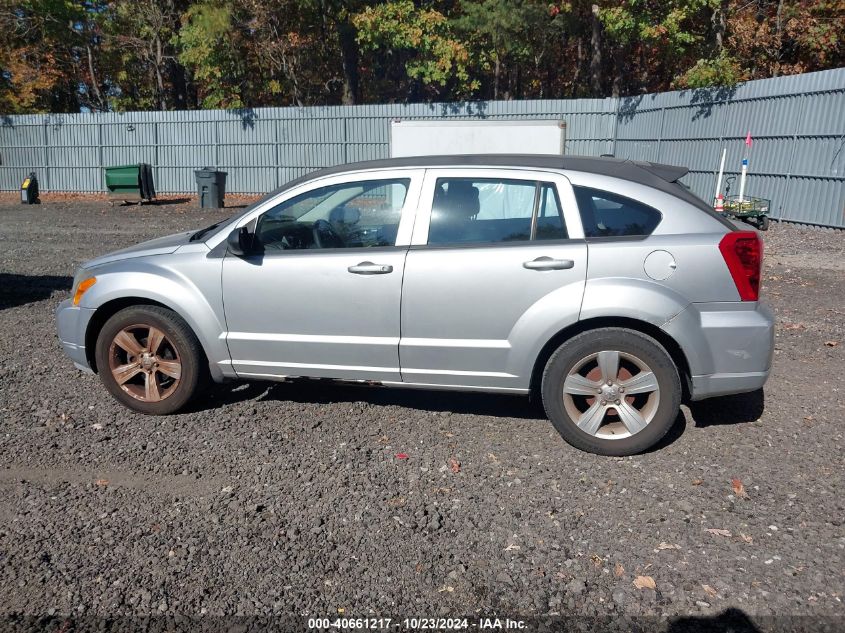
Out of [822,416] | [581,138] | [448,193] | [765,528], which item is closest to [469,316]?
[448,193]

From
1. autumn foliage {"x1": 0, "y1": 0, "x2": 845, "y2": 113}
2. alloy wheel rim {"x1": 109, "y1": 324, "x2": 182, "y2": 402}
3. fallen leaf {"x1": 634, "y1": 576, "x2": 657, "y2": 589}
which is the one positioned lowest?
fallen leaf {"x1": 634, "y1": 576, "x2": 657, "y2": 589}

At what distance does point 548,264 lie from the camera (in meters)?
4.44

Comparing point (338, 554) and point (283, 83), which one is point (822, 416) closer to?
point (338, 554)

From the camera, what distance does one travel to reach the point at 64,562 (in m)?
3.46

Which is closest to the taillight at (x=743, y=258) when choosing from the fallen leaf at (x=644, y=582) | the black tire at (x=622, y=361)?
the black tire at (x=622, y=361)

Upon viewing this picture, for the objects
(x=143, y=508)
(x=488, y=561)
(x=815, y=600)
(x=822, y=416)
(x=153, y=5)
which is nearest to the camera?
(x=815, y=600)

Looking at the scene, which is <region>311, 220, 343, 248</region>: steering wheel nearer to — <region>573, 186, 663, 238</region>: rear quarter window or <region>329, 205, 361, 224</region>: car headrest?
<region>329, 205, 361, 224</region>: car headrest

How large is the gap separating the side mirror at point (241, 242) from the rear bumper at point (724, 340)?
2630 millimetres

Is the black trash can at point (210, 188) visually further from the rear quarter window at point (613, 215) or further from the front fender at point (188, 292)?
the rear quarter window at point (613, 215)

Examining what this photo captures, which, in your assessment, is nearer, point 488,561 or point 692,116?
point 488,561

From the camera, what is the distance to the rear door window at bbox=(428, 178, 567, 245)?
4.61 meters

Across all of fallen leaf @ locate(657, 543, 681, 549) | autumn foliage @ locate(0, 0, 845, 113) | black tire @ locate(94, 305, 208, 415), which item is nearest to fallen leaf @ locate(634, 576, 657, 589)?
fallen leaf @ locate(657, 543, 681, 549)

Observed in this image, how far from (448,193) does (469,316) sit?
0.82 m

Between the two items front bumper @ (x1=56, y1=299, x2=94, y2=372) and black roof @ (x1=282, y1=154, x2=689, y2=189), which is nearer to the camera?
black roof @ (x1=282, y1=154, x2=689, y2=189)
